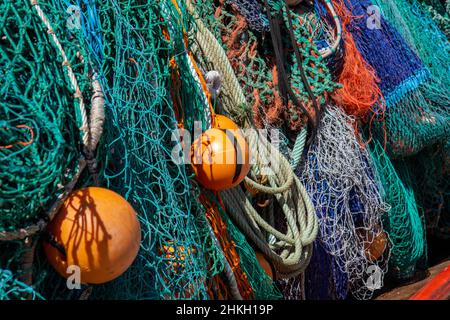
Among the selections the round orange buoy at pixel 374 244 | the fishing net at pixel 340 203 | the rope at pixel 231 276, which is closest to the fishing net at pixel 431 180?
the round orange buoy at pixel 374 244

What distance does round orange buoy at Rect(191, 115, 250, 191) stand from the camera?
2.09 meters

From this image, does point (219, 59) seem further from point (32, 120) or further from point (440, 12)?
point (440, 12)

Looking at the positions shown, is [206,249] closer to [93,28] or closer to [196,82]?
[196,82]

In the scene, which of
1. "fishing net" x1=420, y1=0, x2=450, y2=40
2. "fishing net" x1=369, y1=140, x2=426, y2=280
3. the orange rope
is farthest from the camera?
"fishing net" x1=420, y1=0, x2=450, y2=40

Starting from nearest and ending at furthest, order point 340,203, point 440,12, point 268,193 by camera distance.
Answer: point 268,193, point 340,203, point 440,12

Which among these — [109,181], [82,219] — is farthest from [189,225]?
[82,219]

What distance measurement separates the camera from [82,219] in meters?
1.62

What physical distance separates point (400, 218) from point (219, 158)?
1.43 m

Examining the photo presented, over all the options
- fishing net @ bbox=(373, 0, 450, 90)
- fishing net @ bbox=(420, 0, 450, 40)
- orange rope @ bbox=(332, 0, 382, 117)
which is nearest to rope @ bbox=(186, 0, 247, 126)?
orange rope @ bbox=(332, 0, 382, 117)

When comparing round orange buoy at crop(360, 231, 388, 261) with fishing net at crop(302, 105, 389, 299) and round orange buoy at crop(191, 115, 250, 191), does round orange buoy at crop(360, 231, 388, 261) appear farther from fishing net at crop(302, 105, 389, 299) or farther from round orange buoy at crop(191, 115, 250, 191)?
round orange buoy at crop(191, 115, 250, 191)

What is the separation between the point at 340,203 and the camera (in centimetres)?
279

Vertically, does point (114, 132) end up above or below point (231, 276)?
above

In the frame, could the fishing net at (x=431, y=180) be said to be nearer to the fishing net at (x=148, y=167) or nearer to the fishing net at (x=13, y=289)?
the fishing net at (x=148, y=167)

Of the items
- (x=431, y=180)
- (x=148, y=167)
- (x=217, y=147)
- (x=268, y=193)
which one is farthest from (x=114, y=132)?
(x=431, y=180)
